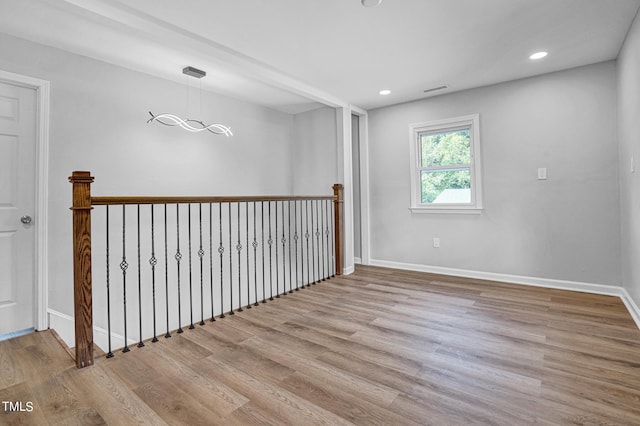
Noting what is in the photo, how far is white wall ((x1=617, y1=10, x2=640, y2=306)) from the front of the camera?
95.4 inches

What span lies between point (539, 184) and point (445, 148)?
1139 millimetres

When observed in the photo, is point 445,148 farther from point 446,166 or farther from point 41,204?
point 41,204

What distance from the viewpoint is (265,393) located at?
167cm

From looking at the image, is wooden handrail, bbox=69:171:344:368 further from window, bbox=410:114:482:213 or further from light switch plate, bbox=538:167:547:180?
light switch plate, bbox=538:167:547:180

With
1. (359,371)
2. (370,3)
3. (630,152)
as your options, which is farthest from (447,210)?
(359,371)

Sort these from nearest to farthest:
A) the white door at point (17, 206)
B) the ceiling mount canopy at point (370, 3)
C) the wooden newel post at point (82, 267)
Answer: the wooden newel post at point (82, 267) → the ceiling mount canopy at point (370, 3) → the white door at point (17, 206)

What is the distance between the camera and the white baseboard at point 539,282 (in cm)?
290

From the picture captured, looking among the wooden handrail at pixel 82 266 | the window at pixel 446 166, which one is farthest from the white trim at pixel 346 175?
the wooden handrail at pixel 82 266

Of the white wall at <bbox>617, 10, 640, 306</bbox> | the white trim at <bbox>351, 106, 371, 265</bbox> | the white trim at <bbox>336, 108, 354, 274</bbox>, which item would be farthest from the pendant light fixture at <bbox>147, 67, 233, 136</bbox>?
the white wall at <bbox>617, 10, 640, 306</bbox>

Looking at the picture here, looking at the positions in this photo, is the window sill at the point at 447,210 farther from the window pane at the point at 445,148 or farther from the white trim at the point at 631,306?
the white trim at the point at 631,306

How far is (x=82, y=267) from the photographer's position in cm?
193

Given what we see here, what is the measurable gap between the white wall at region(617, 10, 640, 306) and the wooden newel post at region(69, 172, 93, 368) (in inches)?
148

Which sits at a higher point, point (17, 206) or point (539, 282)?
point (17, 206)

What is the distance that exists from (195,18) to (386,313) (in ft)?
9.11
